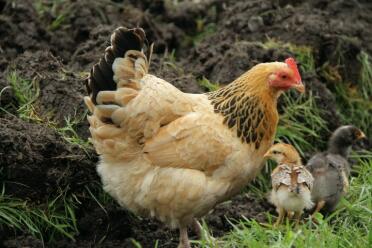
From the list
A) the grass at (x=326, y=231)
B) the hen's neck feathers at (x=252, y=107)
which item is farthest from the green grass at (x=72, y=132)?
the grass at (x=326, y=231)

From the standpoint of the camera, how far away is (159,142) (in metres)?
5.45

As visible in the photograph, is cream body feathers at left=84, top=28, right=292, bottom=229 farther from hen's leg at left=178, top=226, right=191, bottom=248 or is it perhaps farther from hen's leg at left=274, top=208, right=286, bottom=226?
hen's leg at left=274, top=208, right=286, bottom=226

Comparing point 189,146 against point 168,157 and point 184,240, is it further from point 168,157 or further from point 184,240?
point 184,240

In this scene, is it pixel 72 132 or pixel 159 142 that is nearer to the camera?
pixel 159 142

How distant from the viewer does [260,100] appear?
5.70 m

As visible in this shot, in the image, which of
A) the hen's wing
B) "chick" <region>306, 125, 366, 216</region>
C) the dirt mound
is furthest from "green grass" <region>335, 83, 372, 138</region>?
the dirt mound

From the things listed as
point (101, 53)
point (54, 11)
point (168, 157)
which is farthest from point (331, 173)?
point (54, 11)

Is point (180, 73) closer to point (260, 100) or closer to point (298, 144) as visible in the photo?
point (298, 144)

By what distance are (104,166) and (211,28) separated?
3.68 m

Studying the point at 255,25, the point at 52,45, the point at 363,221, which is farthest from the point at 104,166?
the point at 255,25

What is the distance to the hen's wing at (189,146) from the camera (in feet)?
17.8

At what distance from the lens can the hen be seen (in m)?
5.41

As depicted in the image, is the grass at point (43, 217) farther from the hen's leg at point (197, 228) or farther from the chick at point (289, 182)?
the chick at point (289, 182)

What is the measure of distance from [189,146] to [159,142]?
0.21m
